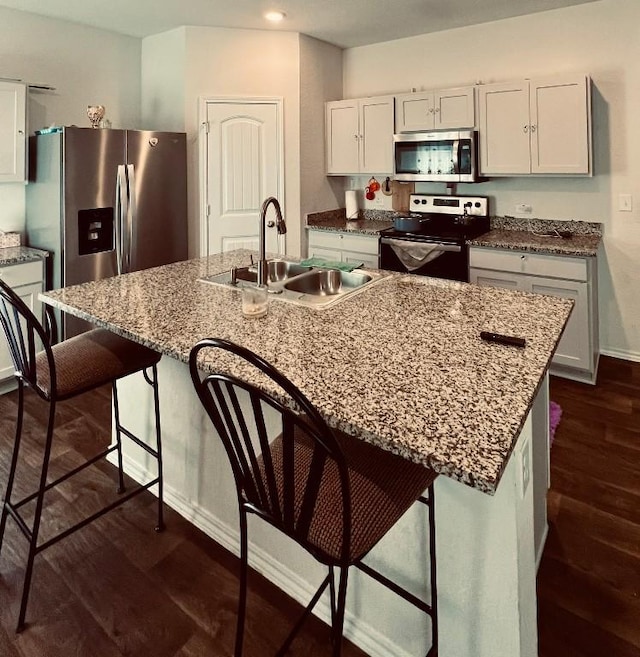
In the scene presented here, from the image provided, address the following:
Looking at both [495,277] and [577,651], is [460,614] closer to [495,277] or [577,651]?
[577,651]

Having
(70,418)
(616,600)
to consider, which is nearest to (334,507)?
(616,600)

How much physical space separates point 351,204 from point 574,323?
2402mm

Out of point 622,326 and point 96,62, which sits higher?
point 96,62

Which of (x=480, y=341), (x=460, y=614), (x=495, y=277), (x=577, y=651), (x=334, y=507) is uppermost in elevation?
(x=495, y=277)

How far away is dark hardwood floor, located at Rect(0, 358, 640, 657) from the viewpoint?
156 cm

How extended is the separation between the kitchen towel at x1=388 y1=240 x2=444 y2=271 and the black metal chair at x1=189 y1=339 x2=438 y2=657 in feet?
9.13

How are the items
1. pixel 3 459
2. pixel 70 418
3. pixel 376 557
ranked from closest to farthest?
pixel 376 557, pixel 3 459, pixel 70 418

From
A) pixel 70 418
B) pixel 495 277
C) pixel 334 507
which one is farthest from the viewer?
pixel 495 277

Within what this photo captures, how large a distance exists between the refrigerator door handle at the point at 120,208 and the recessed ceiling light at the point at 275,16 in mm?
1613

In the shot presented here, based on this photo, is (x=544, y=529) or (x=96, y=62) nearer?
(x=544, y=529)

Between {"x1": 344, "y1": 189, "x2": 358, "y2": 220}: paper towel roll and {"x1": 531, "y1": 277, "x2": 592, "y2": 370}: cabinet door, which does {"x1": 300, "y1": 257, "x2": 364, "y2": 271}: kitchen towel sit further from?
{"x1": 344, "y1": 189, "x2": 358, "y2": 220}: paper towel roll

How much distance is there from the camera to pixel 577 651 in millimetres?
1516

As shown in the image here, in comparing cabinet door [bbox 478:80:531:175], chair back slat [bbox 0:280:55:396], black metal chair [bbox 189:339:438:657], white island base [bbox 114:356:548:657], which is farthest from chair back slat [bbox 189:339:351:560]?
cabinet door [bbox 478:80:531:175]

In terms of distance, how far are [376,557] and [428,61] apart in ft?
13.9
